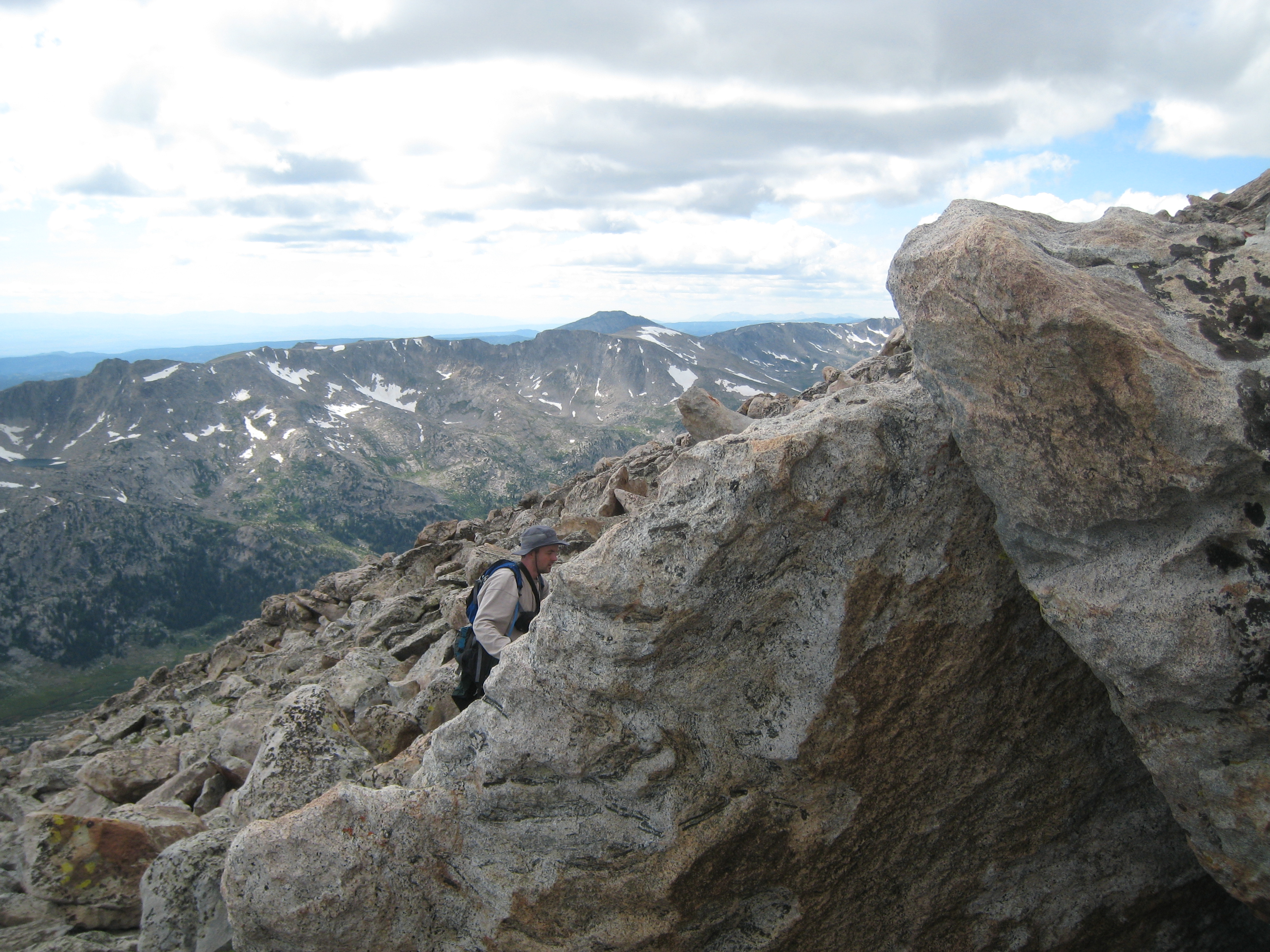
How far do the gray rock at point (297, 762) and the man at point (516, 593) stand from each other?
2.69 m

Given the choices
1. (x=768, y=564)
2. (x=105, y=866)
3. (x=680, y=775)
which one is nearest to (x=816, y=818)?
(x=680, y=775)

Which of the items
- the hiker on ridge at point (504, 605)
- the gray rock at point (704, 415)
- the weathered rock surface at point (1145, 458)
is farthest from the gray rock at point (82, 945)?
the gray rock at point (704, 415)

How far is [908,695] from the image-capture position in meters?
9.00

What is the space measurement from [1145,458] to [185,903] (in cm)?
1291

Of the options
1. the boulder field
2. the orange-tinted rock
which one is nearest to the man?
the boulder field

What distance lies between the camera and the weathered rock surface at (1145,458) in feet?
22.2

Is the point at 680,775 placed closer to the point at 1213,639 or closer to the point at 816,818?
the point at 816,818

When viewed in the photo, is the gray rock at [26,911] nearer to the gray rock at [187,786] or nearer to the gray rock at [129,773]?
the gray rock at [187,786]

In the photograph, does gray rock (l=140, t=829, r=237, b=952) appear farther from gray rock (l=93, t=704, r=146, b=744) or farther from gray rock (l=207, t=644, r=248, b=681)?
gray rock (l=207, t=644, r=248, b=681)

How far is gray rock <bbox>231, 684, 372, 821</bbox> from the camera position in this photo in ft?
36.6

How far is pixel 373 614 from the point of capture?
95.8 feet

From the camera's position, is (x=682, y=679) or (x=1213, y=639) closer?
(x=1213, y=639)

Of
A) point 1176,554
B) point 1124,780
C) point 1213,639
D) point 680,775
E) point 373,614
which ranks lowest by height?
point 373,614

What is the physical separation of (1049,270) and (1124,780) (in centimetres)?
711
